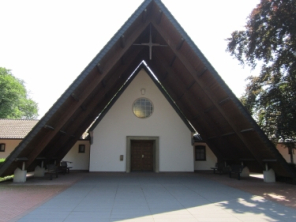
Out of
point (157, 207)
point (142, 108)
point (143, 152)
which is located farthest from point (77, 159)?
point (157, 207)

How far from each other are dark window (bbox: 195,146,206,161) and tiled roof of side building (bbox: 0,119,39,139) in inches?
498

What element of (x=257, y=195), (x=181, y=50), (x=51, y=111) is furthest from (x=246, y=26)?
(x=51, y=111)

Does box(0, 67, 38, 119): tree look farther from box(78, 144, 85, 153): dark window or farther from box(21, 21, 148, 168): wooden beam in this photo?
box(21, 21, 148, 168): wooden beam

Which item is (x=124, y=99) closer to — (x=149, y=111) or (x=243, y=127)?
(x=149, y=111)

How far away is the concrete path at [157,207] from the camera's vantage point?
5715 mm

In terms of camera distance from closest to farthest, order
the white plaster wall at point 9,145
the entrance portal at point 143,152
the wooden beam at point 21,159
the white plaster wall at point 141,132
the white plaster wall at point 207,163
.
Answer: the wooden beam at point 21,159 < the white plaster wall at point 141,132 < the entrance portal at point 143,152 < the white plaster wall at point 207,163 < the white plaster wall at point 9,145

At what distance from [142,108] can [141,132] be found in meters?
1.54

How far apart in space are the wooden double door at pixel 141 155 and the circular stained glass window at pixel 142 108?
1.79m

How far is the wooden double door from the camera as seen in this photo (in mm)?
16734

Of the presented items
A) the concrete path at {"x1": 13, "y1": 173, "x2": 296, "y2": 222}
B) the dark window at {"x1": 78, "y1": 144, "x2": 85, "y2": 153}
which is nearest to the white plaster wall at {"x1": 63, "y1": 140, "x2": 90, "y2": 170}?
the dark window at {"x1": 78, "y1": 144, "x2": 85, "y2": 153}

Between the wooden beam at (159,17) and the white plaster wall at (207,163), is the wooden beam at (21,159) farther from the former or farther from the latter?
the white plaster wall at (207,163)

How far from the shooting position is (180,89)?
14.5m

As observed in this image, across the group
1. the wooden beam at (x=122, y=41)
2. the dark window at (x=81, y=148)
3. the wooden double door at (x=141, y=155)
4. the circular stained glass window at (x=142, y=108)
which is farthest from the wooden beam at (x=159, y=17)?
the dark window at (x=81, y=148)

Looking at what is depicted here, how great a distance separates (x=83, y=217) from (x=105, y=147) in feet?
34.6
